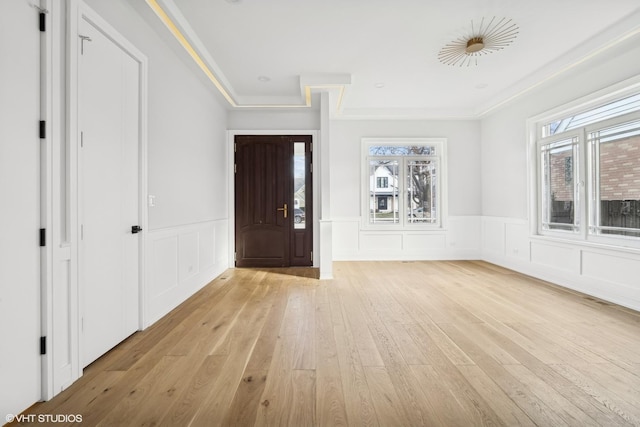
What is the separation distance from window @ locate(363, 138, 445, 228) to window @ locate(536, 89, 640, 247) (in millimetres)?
1864

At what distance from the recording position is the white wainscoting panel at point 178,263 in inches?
117

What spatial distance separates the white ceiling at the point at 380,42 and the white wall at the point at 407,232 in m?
1.00

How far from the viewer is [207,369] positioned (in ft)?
6.84

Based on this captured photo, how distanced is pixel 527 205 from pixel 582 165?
106 centimetres

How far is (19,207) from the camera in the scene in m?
A: 1.62

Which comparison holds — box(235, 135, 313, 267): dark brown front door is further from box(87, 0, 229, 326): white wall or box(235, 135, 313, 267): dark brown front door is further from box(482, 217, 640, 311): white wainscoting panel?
box(482, 217, 640, 311): white wainscoting panel

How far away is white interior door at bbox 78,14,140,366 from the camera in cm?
211

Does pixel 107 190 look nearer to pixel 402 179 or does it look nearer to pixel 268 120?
pixel 268 120

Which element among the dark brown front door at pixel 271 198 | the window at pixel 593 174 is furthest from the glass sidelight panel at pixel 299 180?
the window at pixel 593 174

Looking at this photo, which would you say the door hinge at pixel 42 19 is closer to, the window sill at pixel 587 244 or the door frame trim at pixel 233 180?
the door frame trim at pixel 233 180

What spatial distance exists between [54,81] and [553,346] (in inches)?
155

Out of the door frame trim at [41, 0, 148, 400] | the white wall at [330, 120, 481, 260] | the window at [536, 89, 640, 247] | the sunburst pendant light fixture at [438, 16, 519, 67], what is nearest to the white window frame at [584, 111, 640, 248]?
the window at [536, 89, 640, 247]

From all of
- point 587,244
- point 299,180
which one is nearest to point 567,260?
point 587,244

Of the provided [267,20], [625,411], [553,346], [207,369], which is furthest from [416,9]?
[207,369]
